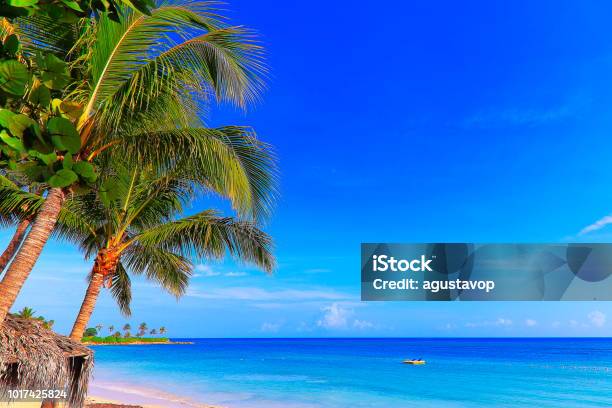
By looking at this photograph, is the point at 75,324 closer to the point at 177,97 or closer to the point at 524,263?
the point at 177,97

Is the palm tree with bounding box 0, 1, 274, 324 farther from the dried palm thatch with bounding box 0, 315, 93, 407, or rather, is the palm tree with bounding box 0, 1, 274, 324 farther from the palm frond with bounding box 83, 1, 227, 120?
the dried palm thatch with bounding box 0, 315, 93, 407

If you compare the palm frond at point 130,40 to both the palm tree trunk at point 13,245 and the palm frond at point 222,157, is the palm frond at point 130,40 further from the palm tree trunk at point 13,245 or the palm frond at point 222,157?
the palm tree trunk at point 13,245

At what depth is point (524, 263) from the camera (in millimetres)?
14188

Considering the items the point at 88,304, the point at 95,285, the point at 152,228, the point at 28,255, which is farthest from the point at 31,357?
the point at 152,228

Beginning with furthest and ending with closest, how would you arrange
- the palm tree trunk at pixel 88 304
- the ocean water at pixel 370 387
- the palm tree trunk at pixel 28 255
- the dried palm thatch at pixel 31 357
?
the ocean water at pixel 370 387, the palm tree trunk at pixel 88 304, the dried palm thatch at pixel 31 357, the palm tree trunk at pixel 28 255

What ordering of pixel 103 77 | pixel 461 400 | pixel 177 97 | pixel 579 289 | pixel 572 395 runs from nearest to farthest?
pixel 103 77
pixel 177 97
pixel 579 289
pixel 461 400
pixel 572 395

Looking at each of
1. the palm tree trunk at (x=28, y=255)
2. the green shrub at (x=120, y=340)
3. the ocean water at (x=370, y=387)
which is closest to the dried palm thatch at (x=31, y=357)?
the palm tree trunk at (x=28, y=255)

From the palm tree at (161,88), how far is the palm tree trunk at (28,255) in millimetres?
21

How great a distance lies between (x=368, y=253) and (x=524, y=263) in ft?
15.3

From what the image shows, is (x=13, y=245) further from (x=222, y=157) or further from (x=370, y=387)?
(x=370, y=387)

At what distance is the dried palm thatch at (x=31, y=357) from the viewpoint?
17.5 ft

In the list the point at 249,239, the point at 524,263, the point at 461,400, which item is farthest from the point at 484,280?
the point at 461,400

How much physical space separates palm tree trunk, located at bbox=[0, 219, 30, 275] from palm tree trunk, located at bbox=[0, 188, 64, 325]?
196 inches

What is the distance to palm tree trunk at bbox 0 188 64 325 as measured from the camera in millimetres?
4613
